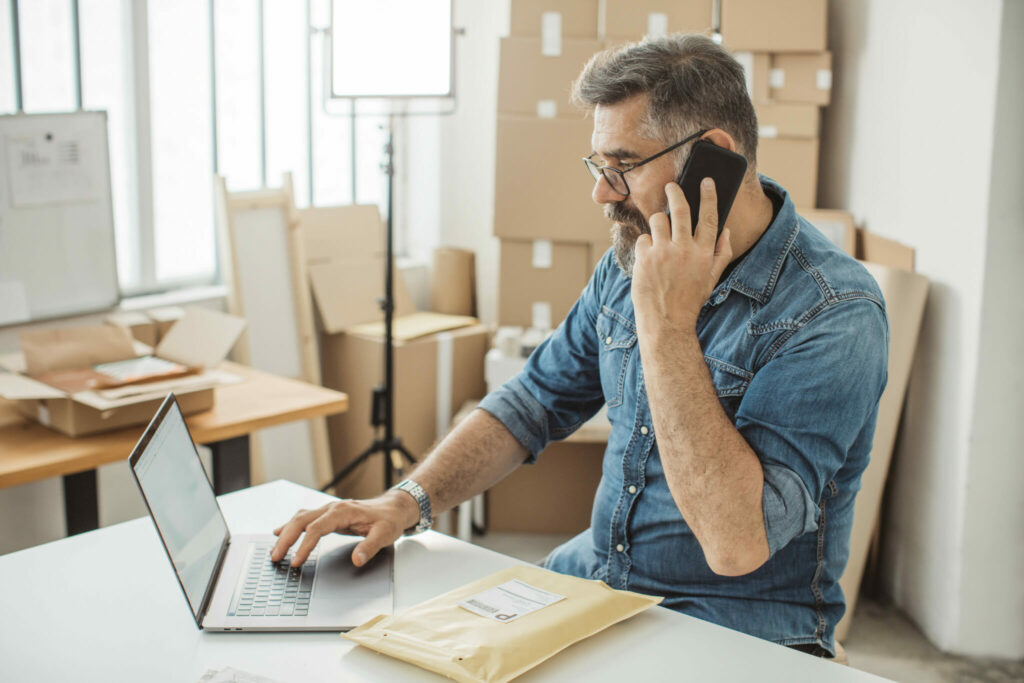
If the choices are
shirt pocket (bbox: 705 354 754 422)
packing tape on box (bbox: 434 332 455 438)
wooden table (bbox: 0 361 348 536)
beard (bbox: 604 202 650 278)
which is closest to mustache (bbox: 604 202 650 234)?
beard (bbox: 604 202 650 278)

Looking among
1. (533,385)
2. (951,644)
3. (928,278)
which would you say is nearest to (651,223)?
(533,385)

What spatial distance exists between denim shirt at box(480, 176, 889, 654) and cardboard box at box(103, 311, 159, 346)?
1598mm

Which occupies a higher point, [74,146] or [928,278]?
[74,146]

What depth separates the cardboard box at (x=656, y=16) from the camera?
3.14 metres

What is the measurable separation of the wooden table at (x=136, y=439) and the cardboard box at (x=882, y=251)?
1.61m

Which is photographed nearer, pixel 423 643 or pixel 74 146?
pixel 423 643

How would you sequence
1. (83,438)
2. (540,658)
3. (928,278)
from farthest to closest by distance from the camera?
(928,278) < (83,438) < (540,658)

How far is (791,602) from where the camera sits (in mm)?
1373

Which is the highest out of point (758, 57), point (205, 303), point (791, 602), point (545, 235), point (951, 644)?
point (758, 57)

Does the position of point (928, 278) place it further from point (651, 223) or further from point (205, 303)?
point (205, 303)

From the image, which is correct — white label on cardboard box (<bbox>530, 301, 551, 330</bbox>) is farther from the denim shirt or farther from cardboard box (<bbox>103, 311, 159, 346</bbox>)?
the denim shirt

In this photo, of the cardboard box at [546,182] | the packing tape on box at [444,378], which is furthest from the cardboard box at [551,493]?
the cardboard box at [546,182]

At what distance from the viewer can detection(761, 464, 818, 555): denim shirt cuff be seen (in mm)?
1213

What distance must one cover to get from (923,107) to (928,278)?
1.55 ft
